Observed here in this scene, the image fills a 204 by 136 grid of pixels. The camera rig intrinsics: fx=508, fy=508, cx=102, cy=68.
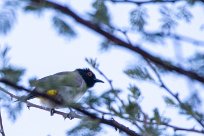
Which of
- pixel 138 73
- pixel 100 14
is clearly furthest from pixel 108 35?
pixel 138 73

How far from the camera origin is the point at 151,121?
9.65ft

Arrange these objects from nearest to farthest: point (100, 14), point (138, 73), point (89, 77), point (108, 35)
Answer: point (108, 35) → point (100, 14) → point (138, 73) → point (89, 77)

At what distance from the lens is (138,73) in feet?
8.97

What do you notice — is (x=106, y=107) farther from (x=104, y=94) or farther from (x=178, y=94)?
(x=178, y=94)

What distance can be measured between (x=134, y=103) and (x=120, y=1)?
2.71 ft

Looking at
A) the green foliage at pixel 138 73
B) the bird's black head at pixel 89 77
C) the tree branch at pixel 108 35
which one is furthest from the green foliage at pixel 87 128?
the bird's black head at pixel 89 77

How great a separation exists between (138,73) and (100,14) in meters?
0.71

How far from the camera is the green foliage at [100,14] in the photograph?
78.9 inches

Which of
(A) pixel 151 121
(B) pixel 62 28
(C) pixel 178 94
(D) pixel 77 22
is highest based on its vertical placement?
(D) pixel 77 22

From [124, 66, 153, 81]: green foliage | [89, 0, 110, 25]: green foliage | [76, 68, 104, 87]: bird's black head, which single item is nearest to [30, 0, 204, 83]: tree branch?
[89, 0, 110, 25]: green foliage

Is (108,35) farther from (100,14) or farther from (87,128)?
(87,128)

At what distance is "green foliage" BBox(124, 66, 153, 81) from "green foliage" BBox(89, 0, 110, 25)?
0.50 metres

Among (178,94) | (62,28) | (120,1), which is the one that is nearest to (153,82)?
(178,94)

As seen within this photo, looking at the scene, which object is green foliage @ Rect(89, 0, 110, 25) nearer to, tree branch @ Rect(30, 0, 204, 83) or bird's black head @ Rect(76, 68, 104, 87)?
tree branch @ Rect(30, 0, 204, 83)
